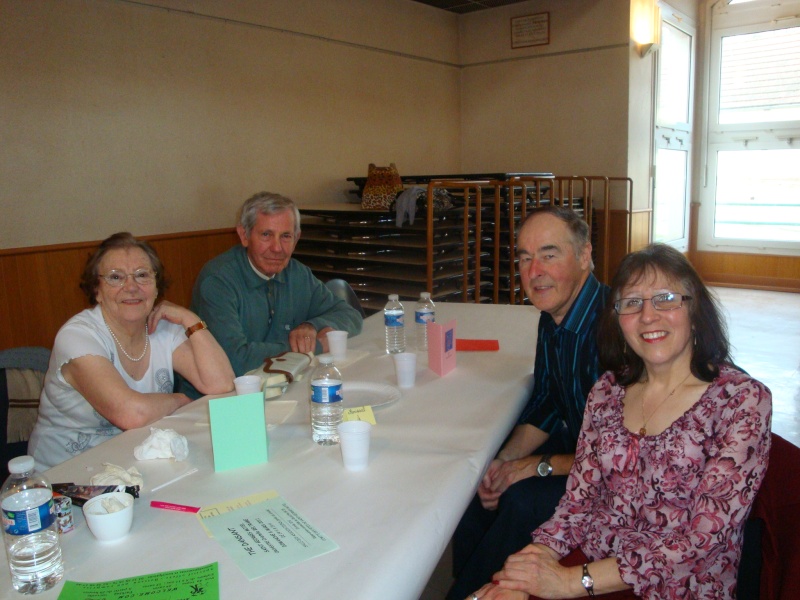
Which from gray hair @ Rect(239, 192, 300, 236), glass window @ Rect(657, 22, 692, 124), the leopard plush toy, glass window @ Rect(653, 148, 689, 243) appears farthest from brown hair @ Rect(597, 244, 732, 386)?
glass window @ Rect(653, 148, 689, 243)

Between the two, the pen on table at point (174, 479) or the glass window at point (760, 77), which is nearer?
the pen on table at point (174, 479)

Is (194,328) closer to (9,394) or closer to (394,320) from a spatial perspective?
(9,394)

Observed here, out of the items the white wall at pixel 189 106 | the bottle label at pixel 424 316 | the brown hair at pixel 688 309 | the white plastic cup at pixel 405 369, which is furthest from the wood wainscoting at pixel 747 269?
the brown hair at pixel 688 309

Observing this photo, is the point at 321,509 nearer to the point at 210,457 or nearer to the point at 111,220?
the point at 210,457

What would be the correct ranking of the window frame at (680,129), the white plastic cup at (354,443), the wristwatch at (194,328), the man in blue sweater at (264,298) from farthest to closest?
the window frame at (680,129), the man in blue sweater at (264,298), the wristwatch at (194,328), the white plastic cup at (354,443)

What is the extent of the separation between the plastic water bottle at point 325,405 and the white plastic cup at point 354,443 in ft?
0.38

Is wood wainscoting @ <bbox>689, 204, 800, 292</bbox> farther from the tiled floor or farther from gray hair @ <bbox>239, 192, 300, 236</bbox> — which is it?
gray hair @ <bbox>239, 192, 300, 236</bbox>

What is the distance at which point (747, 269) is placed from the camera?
7.30 metres

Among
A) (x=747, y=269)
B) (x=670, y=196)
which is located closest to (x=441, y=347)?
(x=670, y=196)

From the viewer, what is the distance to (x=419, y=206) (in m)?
4.23

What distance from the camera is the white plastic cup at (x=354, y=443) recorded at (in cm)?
130

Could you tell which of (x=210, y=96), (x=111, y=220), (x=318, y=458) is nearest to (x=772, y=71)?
(x=210, y=96)

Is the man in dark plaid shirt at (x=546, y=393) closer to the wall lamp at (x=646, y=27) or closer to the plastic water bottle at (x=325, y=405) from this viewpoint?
the plastic water bottle at (x=325, y=405)

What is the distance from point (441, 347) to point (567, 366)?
377 millimetres
